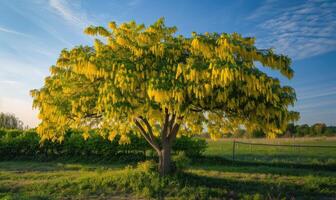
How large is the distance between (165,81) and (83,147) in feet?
42.4

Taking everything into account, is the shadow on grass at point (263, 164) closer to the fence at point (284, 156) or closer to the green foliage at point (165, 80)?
the fence at point (284, 156)

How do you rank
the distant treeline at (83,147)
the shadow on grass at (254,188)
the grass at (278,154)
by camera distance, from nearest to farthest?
the shadow on grass at (254,188), the grass at (278,154), the distant treeline at (83,147)

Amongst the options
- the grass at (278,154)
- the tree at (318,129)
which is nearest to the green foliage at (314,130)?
the tree at (318,129)

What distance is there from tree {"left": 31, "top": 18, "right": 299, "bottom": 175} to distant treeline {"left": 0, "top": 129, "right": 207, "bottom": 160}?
26.0 feet

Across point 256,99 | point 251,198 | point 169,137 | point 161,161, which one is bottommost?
point 251,198

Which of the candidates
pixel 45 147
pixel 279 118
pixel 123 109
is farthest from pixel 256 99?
pixel 45 147

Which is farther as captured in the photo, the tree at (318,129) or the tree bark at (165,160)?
the tree at (318,129)

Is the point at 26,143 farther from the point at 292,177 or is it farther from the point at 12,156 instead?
the point at 292,177

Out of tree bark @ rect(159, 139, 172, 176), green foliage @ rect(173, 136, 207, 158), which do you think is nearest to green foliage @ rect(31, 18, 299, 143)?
tree bark @ rect(159, 139, 172, 176)

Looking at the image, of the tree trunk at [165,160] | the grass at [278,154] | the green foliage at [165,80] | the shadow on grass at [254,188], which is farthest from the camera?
the grass at [278,154]

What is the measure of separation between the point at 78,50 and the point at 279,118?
6.03 meters

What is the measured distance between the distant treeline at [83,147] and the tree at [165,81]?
792 cm

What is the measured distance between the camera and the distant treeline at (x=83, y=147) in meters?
18.7

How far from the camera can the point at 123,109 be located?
8188mm
